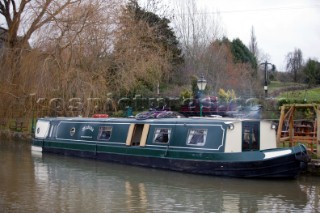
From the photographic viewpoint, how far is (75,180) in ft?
45.6

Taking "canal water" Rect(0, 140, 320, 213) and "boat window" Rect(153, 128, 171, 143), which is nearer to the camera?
"canal water" Rect(0, 140, 320, 213)

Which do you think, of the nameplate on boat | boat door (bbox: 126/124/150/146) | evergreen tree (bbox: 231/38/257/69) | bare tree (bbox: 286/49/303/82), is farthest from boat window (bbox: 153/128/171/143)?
bare tree (bbox: 286/49/303/82)

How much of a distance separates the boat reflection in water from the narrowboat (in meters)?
0.35

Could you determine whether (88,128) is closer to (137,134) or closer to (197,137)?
(137,134)

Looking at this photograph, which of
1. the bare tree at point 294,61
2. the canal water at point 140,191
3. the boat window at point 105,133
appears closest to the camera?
the canal water at point 140,191

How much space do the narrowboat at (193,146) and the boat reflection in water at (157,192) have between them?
0.35 metres

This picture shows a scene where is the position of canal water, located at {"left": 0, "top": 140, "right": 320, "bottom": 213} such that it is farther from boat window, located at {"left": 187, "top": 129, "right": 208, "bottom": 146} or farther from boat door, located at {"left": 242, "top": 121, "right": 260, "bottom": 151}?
boat door, located at {"left": 242, "top": 121, "right": 260, "bottom": 151}

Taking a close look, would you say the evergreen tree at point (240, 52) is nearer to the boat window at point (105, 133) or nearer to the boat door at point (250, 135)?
the boat window at point (105, 133)

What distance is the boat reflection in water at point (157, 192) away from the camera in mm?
10602

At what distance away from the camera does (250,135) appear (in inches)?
569

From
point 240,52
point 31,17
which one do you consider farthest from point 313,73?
point 31,17

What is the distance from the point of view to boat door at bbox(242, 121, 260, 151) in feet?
47.2

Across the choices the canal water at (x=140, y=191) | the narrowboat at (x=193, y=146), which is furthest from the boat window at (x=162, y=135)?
the canal water at (x=140, y=191)

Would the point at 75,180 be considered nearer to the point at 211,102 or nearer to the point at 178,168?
the point at 178,168
